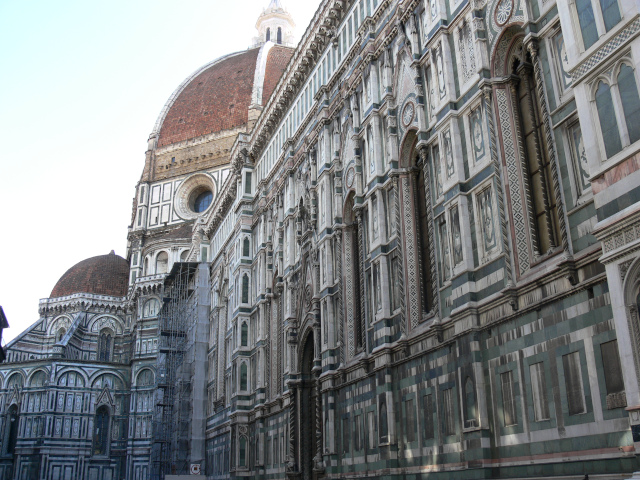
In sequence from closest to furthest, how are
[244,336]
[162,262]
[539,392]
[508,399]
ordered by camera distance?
[539,392]
[508,399]
[244,336]
[162,262]

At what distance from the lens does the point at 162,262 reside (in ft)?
209

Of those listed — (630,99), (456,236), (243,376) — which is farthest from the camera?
(243,376)

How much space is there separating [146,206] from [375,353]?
5362cm

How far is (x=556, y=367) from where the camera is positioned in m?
11.5

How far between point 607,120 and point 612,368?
367 cm

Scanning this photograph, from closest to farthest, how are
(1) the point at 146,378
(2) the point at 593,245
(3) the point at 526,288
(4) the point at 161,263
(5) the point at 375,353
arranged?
1. (2) the point at 593,245
2. (3) the point at 526,288
3. (5) the point at 375,353
4. (1) the point at 146,378
5. (4) the point at 161,263

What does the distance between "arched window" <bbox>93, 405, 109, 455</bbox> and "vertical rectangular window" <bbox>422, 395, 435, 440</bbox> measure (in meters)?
44.5

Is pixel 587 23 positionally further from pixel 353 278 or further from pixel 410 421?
pixel 353 278

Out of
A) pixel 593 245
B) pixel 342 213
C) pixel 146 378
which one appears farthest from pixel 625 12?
pixel 146 378

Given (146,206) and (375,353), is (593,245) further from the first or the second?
(146,206)

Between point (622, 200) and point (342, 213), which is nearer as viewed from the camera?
point (622, 200)

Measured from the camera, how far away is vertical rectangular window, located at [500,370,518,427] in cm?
1248

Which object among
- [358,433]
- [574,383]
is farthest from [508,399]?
[358,433]

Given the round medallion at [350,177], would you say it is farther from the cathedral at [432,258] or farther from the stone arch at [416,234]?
the stone arch at [416,234]
